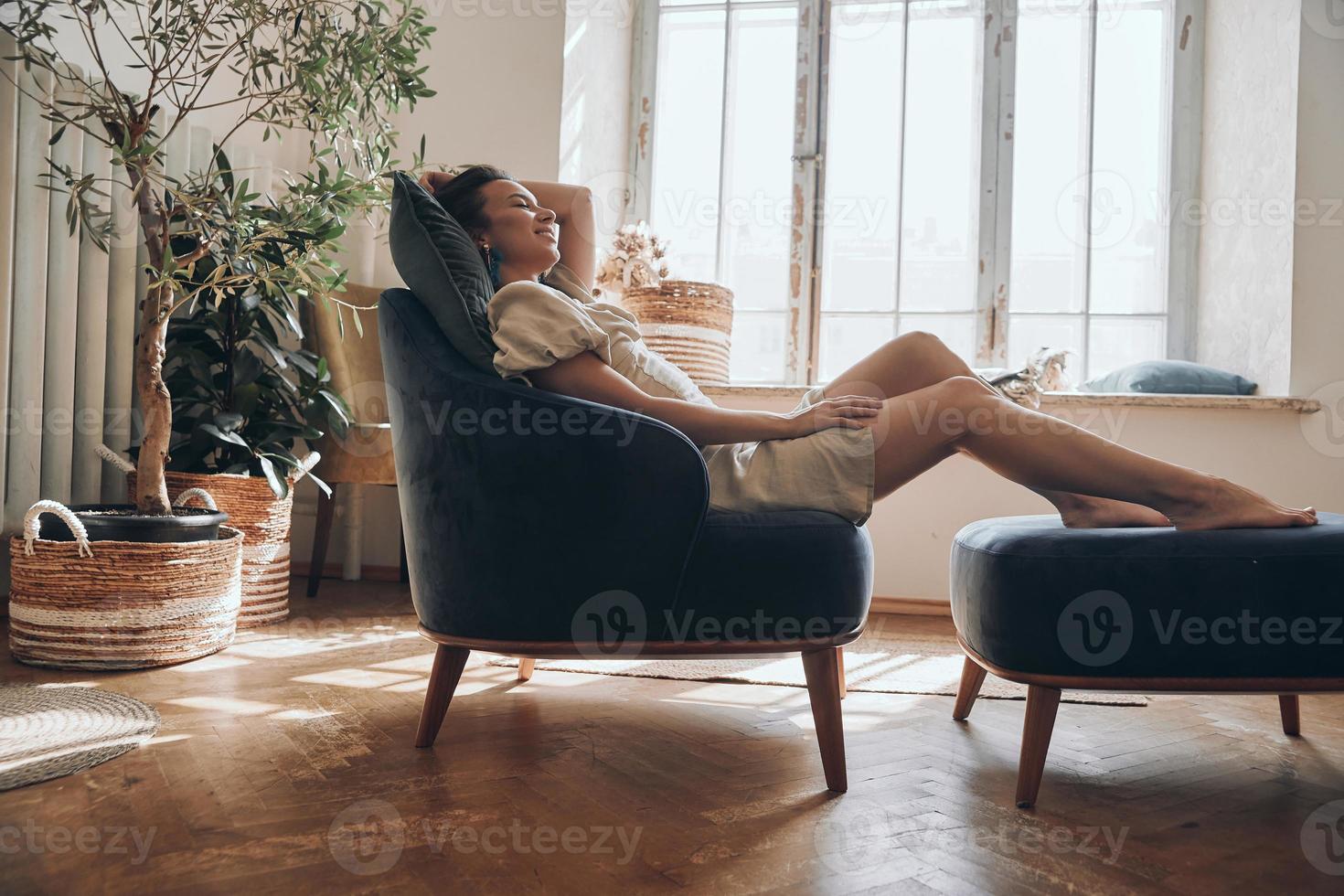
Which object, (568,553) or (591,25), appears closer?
(568,553)

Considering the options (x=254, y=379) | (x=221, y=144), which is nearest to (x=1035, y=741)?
(x=221, y=144)

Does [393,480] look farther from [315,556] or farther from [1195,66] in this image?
[1195,66]

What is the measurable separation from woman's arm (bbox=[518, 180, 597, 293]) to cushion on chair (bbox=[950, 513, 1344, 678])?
1.23m

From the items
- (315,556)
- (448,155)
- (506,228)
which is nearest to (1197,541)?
(506,228)

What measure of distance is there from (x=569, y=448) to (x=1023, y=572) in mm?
718

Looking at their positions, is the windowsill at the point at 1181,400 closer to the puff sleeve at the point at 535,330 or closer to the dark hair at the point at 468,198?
the dark hair at the point at 468,198

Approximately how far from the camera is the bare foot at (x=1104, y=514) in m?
1.58

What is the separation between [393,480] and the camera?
3025mm
